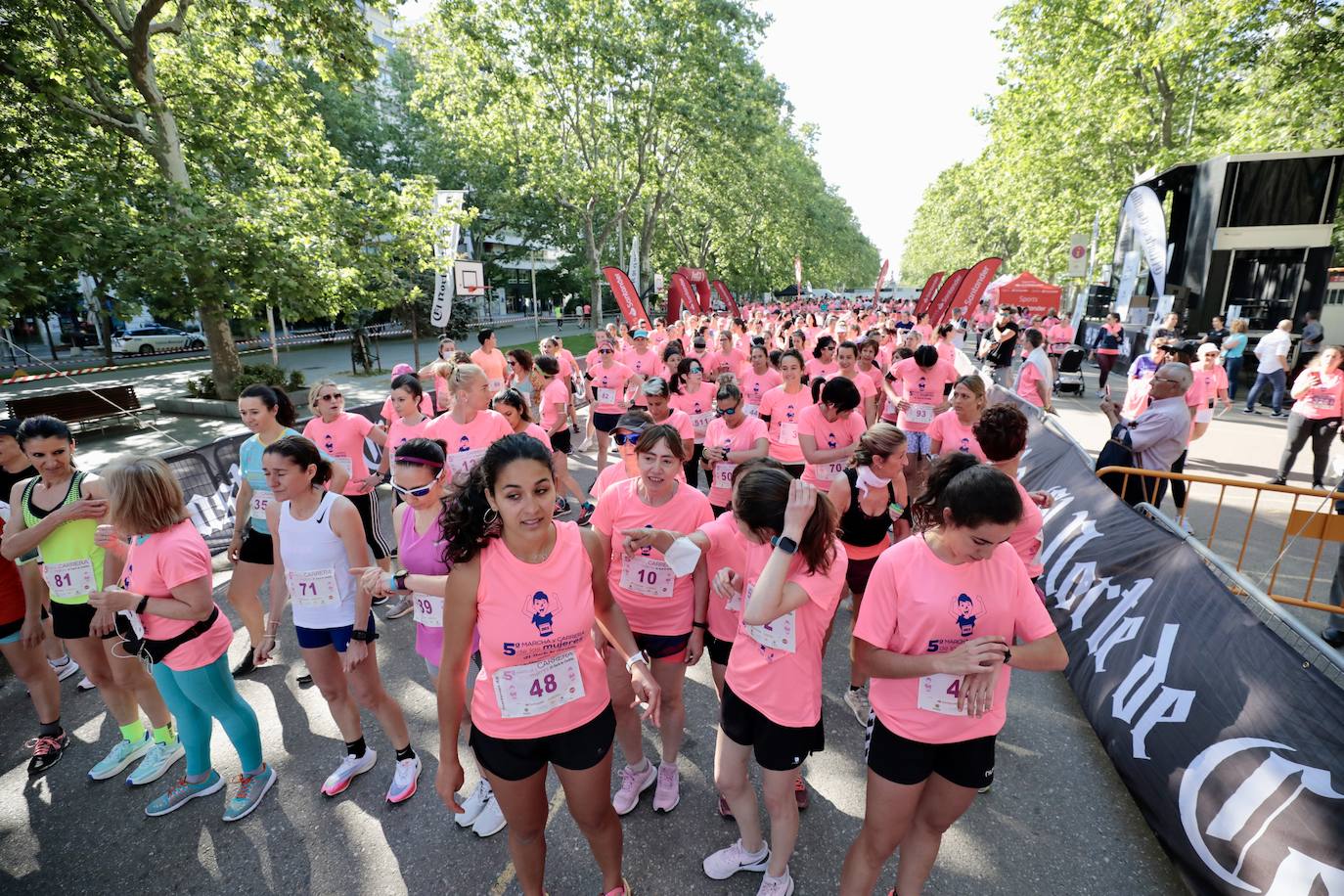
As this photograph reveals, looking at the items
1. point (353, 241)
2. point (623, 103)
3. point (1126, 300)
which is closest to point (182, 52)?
point (353, 241)

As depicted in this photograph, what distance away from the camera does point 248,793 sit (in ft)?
10.5

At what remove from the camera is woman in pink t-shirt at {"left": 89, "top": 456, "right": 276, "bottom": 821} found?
2.79 metres

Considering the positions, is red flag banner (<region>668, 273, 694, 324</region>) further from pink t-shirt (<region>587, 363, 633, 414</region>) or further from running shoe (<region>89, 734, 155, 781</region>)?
running shoe (<region>89, 734, 155, 781</region>)

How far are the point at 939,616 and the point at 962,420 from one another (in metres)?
2.92

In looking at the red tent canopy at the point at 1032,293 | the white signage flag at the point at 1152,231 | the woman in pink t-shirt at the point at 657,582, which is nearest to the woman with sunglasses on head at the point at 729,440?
the woman in pink t-shirt at the point at 657,582

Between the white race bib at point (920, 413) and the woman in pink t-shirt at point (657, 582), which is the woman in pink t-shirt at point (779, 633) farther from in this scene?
the white race bib at point (920, 413)

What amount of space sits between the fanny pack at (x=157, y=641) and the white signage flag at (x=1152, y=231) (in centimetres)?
2039

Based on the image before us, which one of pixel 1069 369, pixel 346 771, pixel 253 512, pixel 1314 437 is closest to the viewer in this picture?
pixel 346 771

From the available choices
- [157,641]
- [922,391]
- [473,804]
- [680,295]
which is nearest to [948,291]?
[680,295]

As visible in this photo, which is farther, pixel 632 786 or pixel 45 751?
pixel 45 751

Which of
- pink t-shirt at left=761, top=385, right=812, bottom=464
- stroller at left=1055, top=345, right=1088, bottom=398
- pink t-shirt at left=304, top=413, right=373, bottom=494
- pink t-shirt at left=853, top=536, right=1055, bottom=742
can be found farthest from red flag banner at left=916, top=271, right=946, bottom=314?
pink t-shirt at left=853, top=536, right=1055, bottom=742

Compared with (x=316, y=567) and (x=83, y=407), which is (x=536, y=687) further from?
(x=83, y=407)

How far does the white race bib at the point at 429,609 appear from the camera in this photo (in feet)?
9.71

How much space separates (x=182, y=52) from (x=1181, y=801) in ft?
61.2
